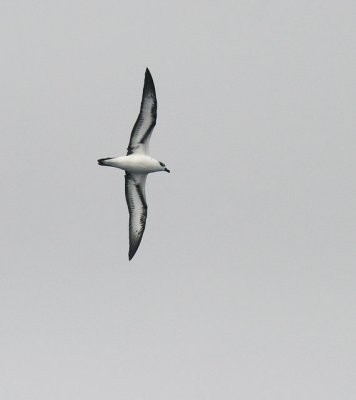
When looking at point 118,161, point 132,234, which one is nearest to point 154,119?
point 118,161

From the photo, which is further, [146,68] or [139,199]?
[139,199]

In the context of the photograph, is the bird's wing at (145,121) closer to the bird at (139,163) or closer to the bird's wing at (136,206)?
the bird at (139,163)

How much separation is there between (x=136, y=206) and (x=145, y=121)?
6241 mm

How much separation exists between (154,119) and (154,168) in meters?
3.27

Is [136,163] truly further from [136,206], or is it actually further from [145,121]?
[136,206]

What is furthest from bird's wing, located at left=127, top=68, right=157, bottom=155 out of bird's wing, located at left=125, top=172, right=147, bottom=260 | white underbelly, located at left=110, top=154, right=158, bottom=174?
bird's wing, located at left=125, top=172, right=147, bottom=260

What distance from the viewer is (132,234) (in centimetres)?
7400

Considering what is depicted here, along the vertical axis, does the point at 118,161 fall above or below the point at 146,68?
below

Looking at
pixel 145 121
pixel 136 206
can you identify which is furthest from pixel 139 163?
pixel 136 206

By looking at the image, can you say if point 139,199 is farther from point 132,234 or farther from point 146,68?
point 146,68

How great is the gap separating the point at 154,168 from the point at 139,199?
9.66 feet

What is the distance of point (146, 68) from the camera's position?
67438 millimetres

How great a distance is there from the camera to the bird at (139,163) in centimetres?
6912

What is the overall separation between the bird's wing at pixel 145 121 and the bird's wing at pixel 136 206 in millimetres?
2834
